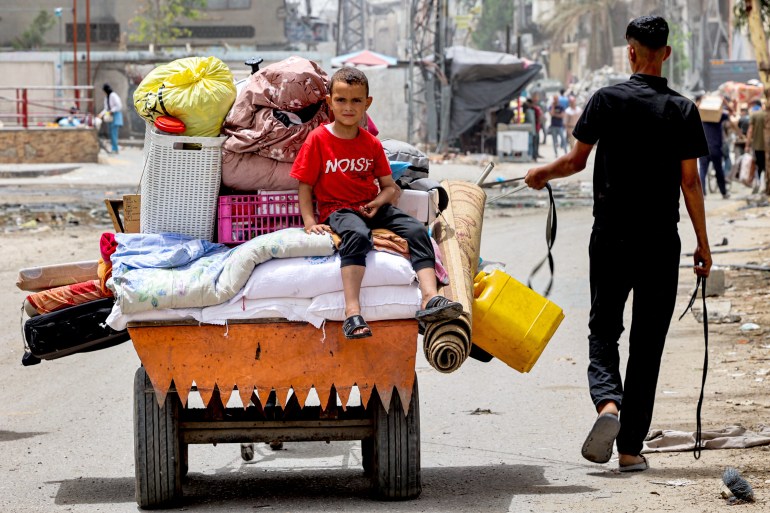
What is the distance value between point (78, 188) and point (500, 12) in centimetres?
7659

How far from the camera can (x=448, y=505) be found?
17.9 feet

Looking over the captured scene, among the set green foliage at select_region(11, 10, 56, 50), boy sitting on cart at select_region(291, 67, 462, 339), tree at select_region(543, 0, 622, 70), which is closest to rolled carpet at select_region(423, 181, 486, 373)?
boy sitting on cart at select_region(291, 67, 462, 339)

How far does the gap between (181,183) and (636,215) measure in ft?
6.62

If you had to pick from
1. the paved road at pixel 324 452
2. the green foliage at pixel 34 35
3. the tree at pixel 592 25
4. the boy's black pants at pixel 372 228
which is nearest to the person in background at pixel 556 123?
the green foliage at pixel 34 35

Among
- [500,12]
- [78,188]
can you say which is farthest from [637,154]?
[500,12]

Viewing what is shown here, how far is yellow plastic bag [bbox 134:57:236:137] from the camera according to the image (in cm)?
560

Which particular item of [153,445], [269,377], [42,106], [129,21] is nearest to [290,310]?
[269,377]

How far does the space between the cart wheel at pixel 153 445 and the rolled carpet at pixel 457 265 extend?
114cm

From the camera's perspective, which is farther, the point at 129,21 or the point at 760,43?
the point at 129,21

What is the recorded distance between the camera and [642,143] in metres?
5.66

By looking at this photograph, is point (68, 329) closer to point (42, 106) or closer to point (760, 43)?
point (760, 43)

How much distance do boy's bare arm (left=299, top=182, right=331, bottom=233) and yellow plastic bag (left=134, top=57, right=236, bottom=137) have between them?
→ 0.52 metres

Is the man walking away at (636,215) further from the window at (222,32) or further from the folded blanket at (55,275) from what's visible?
the window at (222,32)

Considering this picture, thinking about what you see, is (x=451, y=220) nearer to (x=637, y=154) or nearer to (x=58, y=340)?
(x=637, y=154)
